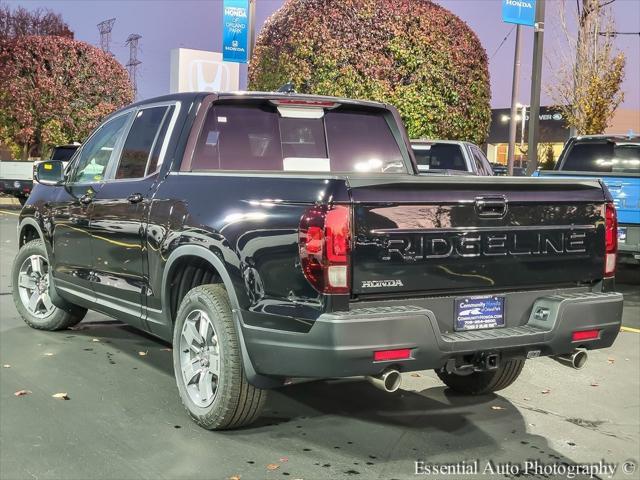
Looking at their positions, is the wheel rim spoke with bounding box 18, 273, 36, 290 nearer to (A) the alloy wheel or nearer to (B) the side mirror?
(B) the side mirror

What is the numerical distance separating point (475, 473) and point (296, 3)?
14.9m

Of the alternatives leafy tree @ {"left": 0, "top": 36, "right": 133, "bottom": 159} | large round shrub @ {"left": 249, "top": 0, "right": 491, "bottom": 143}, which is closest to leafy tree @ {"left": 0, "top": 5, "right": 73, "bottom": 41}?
leafy tree @ {"left": 0, "top": 36, "right": 133, "bottom": 159}

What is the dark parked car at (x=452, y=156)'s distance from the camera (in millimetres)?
12906

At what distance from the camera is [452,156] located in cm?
1327

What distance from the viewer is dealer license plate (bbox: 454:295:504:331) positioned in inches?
158

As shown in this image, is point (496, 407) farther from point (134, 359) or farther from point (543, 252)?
point (134, 359)

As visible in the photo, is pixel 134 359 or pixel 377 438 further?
pixel 134 359

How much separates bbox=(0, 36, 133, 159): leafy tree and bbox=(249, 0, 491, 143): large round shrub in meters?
16.1

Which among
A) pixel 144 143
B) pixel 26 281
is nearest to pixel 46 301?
pixel 26 281

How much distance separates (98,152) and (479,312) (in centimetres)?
349

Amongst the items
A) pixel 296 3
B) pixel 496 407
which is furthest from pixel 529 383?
pixel 296 3

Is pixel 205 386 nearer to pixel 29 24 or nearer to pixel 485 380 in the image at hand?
pixel 485 380

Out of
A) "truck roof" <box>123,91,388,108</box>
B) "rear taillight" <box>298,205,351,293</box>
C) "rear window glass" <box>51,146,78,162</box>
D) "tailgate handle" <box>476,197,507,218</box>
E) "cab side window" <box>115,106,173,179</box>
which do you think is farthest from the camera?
"rear window glass" <box>51,146,78,162</box>

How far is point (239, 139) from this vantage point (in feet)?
17.3
